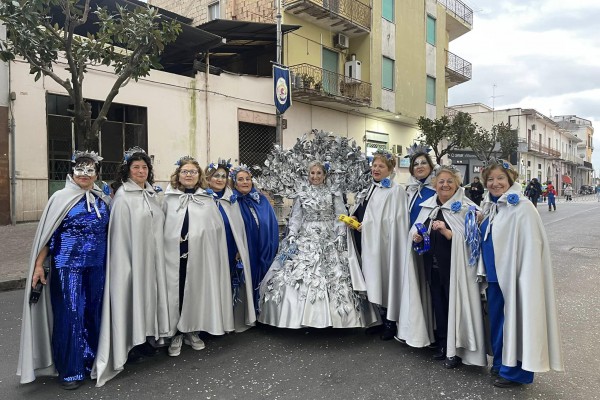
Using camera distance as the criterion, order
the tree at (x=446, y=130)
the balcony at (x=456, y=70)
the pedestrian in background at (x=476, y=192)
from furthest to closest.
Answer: the balcony at (x=456, y=70)
the tree at (x=446, y=130)
the pedestrian in background at (x=476, y=192)

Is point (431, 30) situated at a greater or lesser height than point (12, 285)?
greater

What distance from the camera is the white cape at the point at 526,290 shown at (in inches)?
A: 134

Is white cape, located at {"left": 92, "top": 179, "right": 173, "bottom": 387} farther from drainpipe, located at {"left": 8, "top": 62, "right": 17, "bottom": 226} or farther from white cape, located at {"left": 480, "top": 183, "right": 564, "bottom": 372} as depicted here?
drainpipe, located at {"left": 8, "top": 62, "right": 17, "bottom": 226}

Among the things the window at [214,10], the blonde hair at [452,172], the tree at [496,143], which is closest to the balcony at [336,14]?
the window at [214,10]

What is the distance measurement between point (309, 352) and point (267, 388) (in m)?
0.81

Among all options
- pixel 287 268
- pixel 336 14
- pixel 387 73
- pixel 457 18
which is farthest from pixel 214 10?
pixel 287 268

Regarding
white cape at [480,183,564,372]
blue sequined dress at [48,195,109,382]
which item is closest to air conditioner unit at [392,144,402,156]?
white cape at [480,183,564,372]

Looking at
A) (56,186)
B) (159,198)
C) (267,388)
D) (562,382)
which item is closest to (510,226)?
(562,382)

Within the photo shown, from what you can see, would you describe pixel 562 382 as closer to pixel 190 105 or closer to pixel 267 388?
pixel 267 388

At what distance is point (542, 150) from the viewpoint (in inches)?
1977

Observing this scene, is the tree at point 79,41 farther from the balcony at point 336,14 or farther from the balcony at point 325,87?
the balcony at point 336,14

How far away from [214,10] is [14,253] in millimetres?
14690

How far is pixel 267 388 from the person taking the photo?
361 centimetres

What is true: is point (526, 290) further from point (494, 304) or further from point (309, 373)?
point (309, 373)
